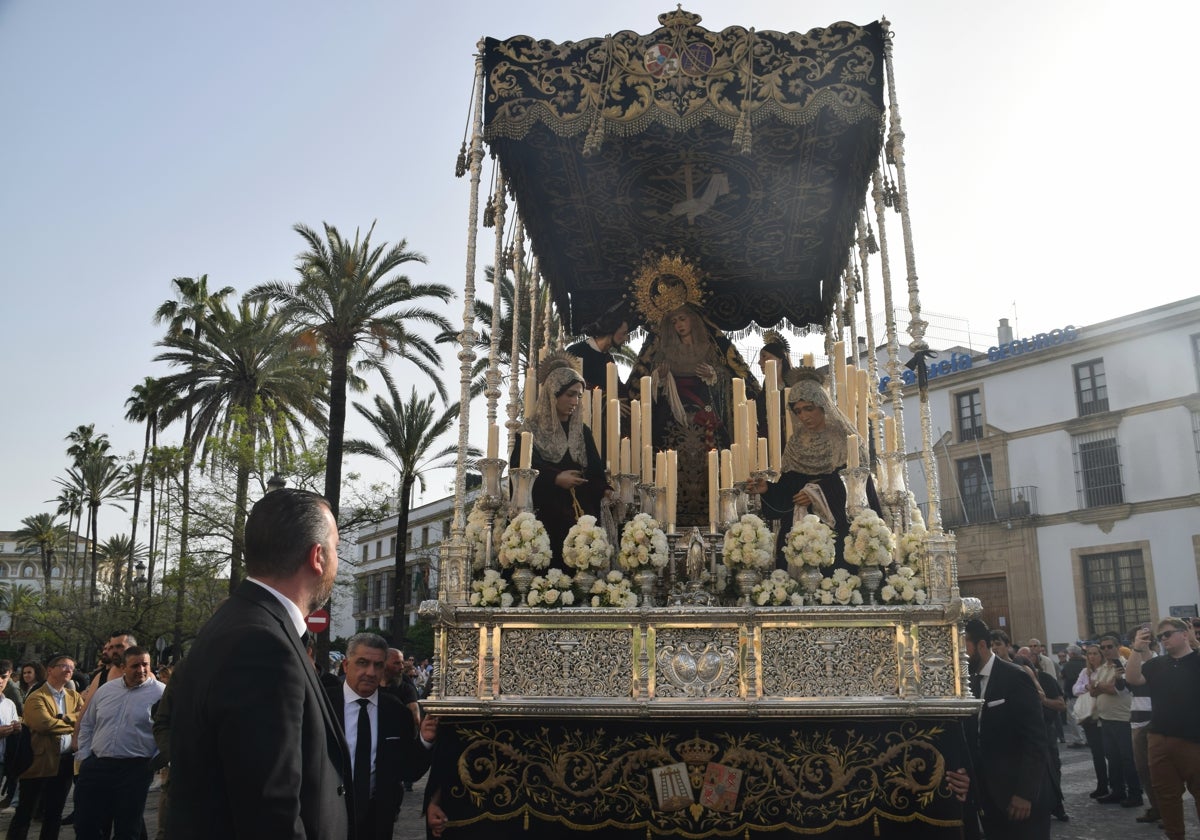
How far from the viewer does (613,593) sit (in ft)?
20.4

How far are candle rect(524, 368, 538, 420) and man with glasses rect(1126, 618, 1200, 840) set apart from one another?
5.47 meters

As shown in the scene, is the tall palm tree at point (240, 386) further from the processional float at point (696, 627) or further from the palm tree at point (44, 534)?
the palm tree at point (44, 534)

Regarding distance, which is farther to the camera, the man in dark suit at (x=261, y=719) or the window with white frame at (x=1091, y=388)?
the window with white frame at (x=1091, y=388)

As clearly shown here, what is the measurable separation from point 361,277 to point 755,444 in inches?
613

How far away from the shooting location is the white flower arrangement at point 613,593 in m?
6.21

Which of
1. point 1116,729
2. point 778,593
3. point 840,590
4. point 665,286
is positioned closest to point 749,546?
point 778,593

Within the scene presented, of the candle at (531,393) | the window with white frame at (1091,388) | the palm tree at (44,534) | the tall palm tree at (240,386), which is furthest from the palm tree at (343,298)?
the palm tree at (44,534)

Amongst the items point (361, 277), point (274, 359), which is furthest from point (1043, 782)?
point (274, 359)

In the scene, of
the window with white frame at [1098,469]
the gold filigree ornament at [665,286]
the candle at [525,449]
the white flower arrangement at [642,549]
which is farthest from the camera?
the window with white frame at [1098,469]

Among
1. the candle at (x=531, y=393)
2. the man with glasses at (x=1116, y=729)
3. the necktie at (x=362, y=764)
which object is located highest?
the candle at (x=531, y=393)

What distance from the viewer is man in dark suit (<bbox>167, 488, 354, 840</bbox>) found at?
2438 mm

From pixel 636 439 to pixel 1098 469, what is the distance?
94.1 ft

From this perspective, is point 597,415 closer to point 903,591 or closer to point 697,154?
point 697,154

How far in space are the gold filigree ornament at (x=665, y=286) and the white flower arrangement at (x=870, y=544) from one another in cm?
453
